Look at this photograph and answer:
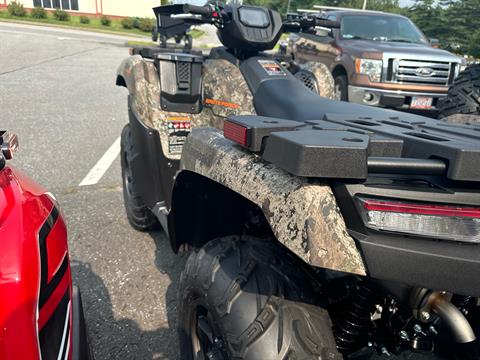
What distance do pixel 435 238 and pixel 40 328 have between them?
1.02 metres

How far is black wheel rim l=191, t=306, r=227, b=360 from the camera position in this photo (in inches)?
61.6

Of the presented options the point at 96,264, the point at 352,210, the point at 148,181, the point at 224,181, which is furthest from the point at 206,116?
the point at 352,210

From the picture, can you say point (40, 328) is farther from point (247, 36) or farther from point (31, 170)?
point (31, 170)

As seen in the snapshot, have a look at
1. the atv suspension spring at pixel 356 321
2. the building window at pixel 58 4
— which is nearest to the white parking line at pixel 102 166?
the atv suspension spring at pixel 356 321

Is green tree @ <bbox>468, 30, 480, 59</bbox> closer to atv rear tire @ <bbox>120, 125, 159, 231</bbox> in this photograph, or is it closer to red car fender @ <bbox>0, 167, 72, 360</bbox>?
atv rear tire @ <bbox>120, 125, 159, 231</bbox>

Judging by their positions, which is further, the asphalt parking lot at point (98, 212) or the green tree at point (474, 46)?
the green tree at point (474, 46)

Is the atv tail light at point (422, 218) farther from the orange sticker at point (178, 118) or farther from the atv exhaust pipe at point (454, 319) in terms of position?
the orange sticker at point (178, 118)

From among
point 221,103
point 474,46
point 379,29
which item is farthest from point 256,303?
point 474,46

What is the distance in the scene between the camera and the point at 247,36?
2.59 metres

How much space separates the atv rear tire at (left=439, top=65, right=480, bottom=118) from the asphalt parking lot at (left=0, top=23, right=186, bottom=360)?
A: 2.59 metres

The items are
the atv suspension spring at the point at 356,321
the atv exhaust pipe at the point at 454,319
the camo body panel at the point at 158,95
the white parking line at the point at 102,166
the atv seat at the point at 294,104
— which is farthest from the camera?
the white parking line at the point at 102,166

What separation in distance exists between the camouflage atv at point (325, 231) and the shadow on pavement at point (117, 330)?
45 cm

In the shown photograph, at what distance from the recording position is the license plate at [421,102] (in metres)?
6.88

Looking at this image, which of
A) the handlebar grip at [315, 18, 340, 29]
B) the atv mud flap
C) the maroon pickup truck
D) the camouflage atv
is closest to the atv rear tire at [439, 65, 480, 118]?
the handlebar grip at [315, 18, 340, 29]
